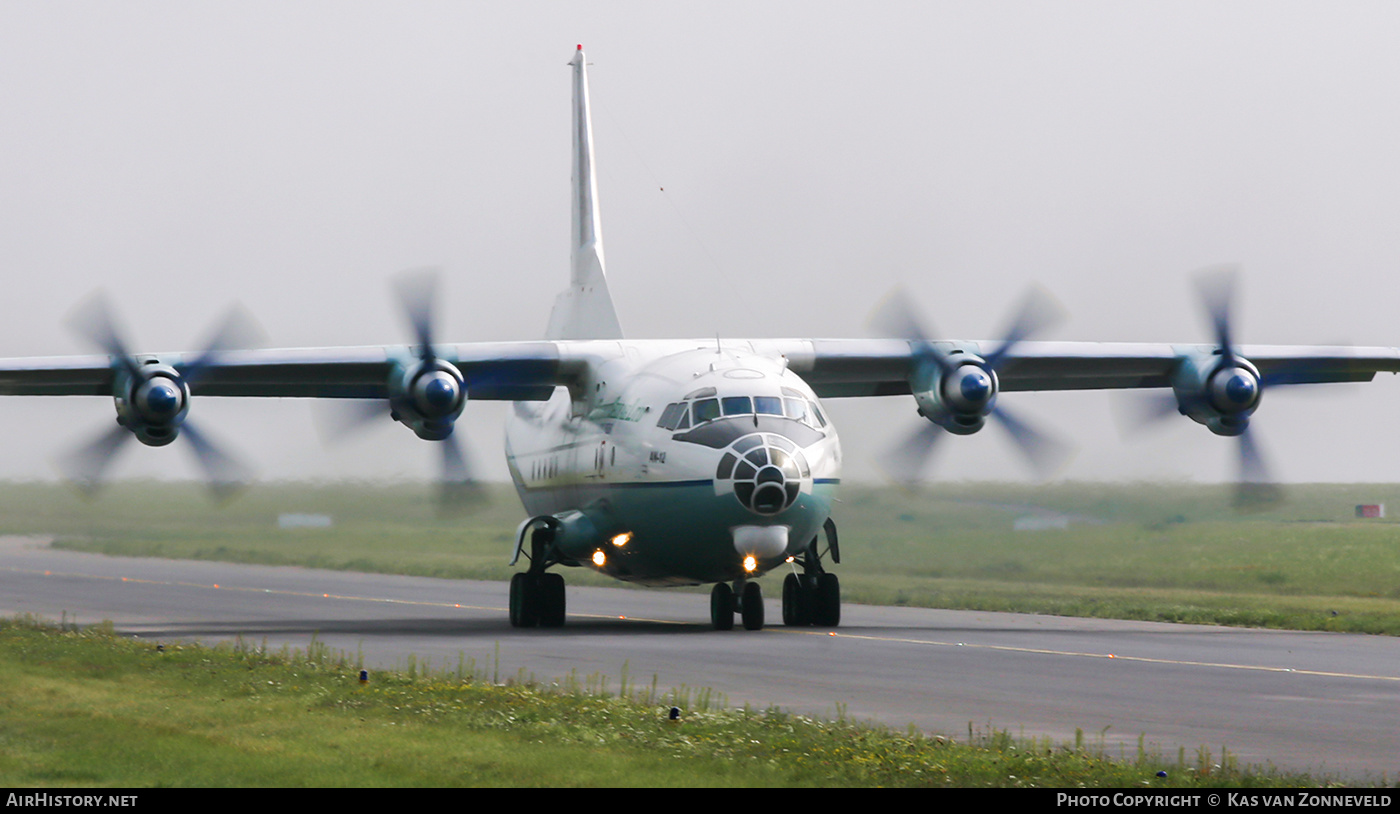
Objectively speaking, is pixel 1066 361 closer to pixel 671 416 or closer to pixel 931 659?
pixel 671 416

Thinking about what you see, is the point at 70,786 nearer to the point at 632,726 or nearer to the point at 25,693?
the point at 632,726

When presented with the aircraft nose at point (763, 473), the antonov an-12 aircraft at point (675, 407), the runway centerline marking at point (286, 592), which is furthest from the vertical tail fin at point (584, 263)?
the aircraft nose at point (763, 473)

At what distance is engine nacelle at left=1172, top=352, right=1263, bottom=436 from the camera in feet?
88.4

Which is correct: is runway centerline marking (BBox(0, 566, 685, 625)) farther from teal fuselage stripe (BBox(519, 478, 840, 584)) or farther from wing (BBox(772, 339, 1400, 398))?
wing (BBox(772, 339, 1400, 398))

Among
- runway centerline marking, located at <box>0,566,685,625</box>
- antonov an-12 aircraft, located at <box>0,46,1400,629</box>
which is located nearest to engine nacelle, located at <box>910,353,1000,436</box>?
antonov an-12 aircraft, located at <box>0,46,1400,629</box>

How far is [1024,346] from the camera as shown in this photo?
28.2 metres

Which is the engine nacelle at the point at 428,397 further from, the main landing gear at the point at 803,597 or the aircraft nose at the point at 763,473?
the main landing gear at the point at 803,597

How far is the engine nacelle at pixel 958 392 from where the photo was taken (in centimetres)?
2564

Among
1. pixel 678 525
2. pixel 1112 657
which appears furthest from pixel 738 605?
pixel 1112 657

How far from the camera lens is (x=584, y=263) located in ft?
108

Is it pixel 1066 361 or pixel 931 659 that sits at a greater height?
pixel 1066 361

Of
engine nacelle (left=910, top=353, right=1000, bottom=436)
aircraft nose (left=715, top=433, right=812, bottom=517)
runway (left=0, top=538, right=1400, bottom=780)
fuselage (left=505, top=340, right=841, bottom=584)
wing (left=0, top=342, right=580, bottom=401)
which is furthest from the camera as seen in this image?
engine nacelle (left=910, top=353, right=1000, bottom=436)

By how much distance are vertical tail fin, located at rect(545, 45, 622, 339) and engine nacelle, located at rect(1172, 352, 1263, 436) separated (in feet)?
33.4

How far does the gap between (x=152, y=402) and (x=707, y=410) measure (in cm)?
816
